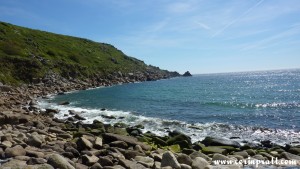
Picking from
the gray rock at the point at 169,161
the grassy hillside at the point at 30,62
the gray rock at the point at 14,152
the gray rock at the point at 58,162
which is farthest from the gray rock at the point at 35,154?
the grassy hillside at the point at 30,62

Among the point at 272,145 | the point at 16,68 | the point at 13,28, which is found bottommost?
the point at 272,145

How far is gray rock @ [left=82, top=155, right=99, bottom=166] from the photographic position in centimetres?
1644

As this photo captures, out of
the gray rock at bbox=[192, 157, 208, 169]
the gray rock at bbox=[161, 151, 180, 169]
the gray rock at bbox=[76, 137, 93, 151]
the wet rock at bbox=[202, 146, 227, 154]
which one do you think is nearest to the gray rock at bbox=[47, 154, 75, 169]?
the gray rock at bbox=[76, 137, 93, 151]

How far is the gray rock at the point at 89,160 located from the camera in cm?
1644

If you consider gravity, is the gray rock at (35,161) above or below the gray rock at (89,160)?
above

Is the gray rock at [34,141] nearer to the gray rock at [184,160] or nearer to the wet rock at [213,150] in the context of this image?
the gray rock at [184,160]

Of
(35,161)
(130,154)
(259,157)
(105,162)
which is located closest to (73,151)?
(105,162)

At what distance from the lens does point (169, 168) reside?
15.8 meters

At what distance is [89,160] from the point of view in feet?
54.2

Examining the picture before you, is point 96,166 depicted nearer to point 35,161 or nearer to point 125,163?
point 125,163

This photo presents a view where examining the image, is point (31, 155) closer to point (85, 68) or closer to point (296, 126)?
point (296, 126)

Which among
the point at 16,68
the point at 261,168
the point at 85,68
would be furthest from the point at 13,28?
the point at 261,168

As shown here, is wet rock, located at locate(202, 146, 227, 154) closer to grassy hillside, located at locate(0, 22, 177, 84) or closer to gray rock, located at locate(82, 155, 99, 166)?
gray rock, located at locate(82, 155, 99, 166)

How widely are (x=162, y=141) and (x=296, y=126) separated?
18.2m
